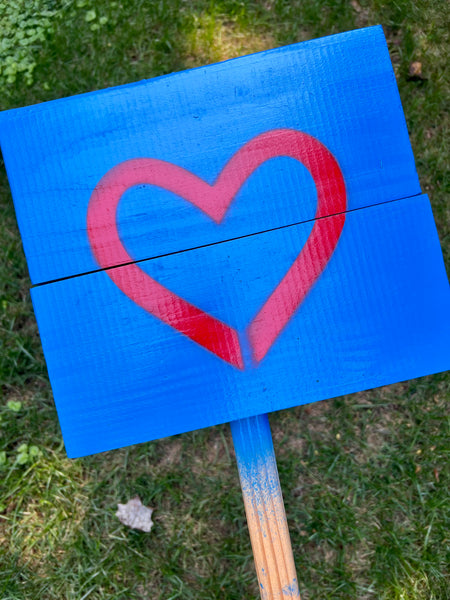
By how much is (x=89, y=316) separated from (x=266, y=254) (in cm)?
59

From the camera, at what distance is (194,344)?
147cm

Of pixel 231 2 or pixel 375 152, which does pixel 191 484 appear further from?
pixel 231 2

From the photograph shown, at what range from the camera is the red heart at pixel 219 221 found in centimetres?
147

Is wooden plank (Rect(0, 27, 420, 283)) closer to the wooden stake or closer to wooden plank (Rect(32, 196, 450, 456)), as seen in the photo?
wooden plank (Rect(32, 196, 450, 456))

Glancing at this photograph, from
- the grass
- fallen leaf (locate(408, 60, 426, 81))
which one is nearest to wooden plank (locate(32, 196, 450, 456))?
the grass

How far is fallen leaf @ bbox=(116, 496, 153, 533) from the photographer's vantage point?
2.01 m

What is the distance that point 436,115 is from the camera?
85.3 inches

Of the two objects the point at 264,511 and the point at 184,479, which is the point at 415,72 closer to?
the point at 264,511

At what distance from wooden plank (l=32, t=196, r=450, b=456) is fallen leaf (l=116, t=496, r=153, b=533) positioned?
690 millimetres

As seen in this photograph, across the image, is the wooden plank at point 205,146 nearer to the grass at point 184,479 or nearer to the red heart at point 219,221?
the red heart at point 219,221

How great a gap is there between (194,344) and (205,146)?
633 mm

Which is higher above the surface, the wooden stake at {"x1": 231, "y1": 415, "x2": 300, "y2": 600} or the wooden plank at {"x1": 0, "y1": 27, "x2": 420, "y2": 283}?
the wooden plank at {"x1": 0, "y1": 27, "x2": 420, "y2": 283}

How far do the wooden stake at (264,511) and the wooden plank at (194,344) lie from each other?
9 centimetres

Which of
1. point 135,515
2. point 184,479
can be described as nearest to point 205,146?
point 184,479
